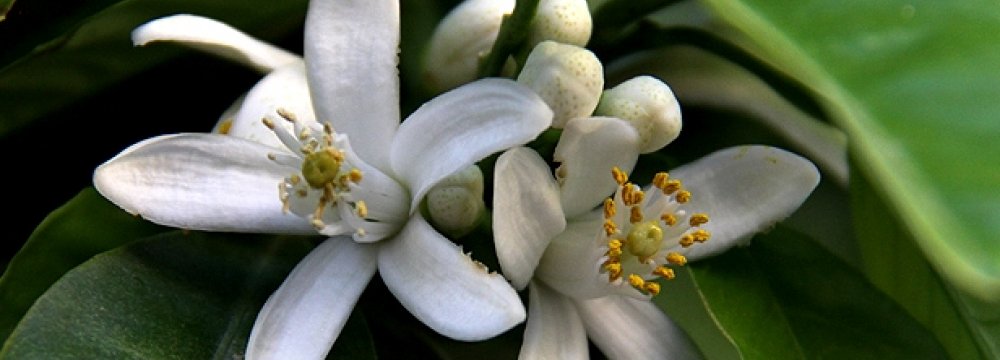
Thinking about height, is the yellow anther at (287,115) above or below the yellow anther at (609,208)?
above

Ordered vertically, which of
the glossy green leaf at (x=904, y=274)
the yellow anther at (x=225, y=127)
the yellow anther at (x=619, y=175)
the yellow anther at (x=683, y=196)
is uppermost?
the yellow anther at (x=619, y=175)

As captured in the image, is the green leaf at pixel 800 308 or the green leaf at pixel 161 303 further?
the green leaf at pixel 800 308

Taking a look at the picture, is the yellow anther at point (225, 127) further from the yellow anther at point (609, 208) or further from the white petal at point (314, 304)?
the yellow anther at point (609, 208)

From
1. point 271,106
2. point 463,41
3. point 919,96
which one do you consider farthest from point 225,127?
point 919,96

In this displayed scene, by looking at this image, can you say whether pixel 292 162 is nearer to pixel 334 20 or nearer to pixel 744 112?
pixel 334 20

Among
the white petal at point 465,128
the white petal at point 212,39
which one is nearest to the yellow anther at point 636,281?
the white petal at point 465,128
